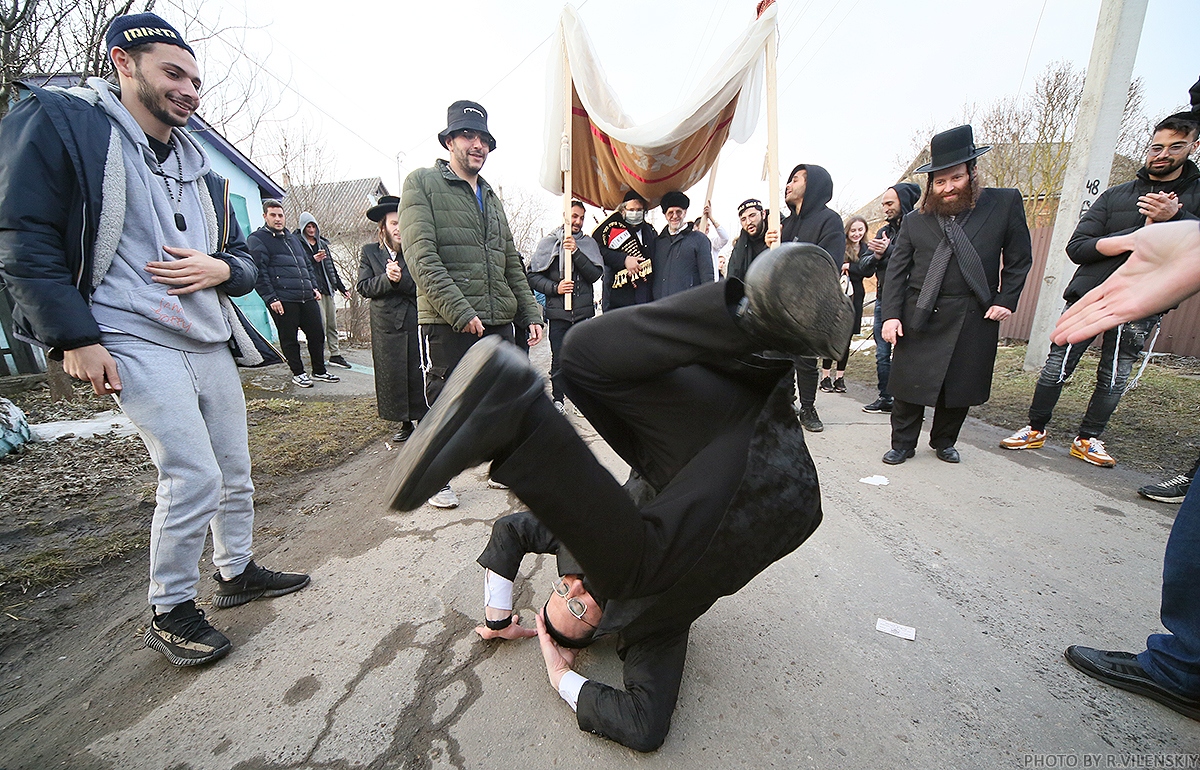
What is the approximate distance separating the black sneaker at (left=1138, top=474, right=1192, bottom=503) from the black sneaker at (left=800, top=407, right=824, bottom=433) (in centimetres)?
189

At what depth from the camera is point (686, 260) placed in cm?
461

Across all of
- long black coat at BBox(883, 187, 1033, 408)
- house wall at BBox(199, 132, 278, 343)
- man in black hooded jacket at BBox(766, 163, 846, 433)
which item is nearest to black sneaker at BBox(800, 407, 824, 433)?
man in black hooded jacket at BBox(766, 163, 846, 433)

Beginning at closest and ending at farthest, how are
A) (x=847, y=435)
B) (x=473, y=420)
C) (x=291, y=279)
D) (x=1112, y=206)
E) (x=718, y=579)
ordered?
(x=473, y=420), (x=718, y=579), (x=1112, y=206), (x=847, y=435), (x=291, y=279)

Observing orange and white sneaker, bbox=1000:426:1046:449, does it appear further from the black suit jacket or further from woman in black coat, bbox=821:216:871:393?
the black suit jacket

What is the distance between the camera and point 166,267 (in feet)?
5.24

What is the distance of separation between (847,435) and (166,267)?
4395 mm

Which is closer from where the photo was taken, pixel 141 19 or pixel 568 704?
pixel 568 704

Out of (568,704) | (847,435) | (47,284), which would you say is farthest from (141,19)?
(847,435)

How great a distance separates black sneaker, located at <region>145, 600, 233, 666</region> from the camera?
1.59 metres

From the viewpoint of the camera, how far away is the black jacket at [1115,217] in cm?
302

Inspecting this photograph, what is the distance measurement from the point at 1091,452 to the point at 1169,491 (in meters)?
0.61

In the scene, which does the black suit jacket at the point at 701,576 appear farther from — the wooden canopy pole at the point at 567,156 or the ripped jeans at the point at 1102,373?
the wooden canopy pole at the point at 567,156

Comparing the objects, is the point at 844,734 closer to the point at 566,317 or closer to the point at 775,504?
the point at 775,504

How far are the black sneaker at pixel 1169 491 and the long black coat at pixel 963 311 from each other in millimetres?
937
